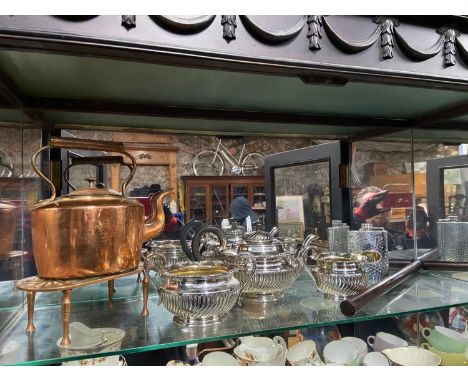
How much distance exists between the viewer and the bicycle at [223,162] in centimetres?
80

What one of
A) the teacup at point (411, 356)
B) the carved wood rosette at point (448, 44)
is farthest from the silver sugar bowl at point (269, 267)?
the carved wood rosette at point (448, 44)

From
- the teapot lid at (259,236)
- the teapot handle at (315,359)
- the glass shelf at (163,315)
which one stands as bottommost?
the teapot handle at (315,359)

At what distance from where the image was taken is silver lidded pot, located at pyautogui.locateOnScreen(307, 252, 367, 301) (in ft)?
2.09

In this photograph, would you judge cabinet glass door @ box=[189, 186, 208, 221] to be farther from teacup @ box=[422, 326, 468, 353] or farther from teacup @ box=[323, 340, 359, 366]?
teacup @ box=[422, 326, 468, 353]

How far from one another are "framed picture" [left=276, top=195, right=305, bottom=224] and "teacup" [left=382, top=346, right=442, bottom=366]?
14.2 inches

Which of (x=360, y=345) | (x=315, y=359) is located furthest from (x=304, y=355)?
(x=360, y=345)

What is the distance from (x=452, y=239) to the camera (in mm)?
941

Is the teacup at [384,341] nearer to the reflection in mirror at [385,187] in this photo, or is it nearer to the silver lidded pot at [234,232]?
the reflection in mirror at [385,187]

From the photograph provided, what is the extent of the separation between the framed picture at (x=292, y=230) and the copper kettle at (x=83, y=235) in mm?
447

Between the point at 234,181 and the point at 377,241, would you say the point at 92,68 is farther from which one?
the point at 377,241

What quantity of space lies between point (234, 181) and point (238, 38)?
42 centimetres

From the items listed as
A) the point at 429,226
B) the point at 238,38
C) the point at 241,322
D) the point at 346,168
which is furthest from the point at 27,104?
the point at 429,226

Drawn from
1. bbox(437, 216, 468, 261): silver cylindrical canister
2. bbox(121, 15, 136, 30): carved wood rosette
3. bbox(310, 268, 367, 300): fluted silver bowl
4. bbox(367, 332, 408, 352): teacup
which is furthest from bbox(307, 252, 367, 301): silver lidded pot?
bbox(121, 15, 136, 30): carved wood rosette

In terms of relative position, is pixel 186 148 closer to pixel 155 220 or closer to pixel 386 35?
pixel 155 220
